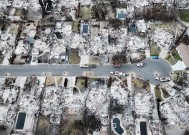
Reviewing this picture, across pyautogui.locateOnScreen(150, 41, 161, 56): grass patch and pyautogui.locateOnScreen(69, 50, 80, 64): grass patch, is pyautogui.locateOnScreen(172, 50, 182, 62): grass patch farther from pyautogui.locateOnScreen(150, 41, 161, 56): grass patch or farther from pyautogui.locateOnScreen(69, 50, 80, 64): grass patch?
pyautogui.locateOnScreen(69, 50, 80, 64): grass patch

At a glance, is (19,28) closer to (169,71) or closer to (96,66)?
(96,66)

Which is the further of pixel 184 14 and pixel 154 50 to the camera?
pixel 184 14

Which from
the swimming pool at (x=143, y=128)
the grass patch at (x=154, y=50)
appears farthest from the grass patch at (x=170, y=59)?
the swimming pool at (x=143, y=128)

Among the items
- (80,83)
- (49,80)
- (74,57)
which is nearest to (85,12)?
(74,57)

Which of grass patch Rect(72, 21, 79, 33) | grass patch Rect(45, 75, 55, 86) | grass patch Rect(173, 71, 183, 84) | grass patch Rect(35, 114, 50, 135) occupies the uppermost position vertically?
grass patch Rect(72, 21, 79, 33)

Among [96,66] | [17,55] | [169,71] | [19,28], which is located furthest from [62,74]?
[169,71]

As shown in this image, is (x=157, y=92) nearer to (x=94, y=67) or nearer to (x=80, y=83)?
(x=94, y=67)

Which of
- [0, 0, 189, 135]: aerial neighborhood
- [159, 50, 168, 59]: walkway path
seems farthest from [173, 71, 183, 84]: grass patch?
[159, 50, 168, 59]: walkway path
